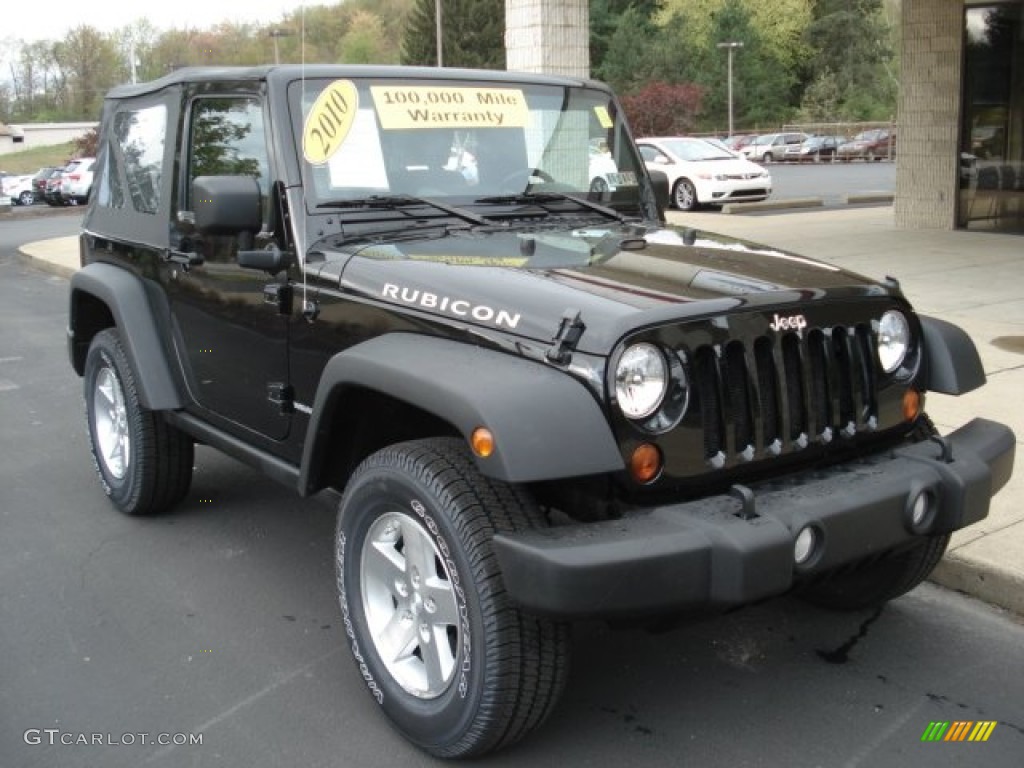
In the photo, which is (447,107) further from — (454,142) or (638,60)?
(638,60)

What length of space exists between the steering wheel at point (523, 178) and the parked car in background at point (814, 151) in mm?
51856

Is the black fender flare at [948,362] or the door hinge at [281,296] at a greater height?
the door hinge at [281,296]

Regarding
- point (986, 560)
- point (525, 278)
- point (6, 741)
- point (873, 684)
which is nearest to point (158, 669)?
point (6, 741)

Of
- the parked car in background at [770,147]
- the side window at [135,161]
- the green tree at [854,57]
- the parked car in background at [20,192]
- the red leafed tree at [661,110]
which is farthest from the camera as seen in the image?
the green tree at [854,57]

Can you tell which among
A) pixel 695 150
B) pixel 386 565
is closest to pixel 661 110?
pixel 695 150

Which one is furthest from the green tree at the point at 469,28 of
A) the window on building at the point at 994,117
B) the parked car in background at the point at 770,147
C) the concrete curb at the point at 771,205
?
the window on building at the point at 994,117

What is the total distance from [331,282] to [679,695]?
1.70 metres

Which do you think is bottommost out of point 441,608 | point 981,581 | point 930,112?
point 981,581

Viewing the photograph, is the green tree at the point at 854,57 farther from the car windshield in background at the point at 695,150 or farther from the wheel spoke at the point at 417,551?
the wheel spoke at the point at 417,551

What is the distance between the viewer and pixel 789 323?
3.15m

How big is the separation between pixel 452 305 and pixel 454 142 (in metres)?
1.12

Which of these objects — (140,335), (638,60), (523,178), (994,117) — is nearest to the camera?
(523,178)

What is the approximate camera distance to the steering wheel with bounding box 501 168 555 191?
420 centimetres

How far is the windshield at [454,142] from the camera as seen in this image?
389 centimetres
